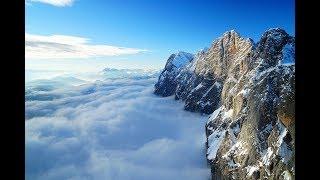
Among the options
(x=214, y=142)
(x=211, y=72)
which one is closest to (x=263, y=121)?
(x=214, y=142)

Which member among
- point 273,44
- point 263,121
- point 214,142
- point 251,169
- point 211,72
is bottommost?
point 214,142

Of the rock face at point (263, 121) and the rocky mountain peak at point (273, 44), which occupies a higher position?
the rocky mountain peak at point (273, 44)

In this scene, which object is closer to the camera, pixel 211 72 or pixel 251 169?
pixel 251 169

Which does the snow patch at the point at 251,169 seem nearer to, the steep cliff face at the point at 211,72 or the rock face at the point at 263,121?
the rock face at the point at 263,121

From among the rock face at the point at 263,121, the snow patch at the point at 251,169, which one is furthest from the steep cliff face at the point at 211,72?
the snow patch at the point at 251,169

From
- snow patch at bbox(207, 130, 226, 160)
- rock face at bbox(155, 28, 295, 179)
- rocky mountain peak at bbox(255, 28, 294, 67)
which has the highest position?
rocky mountain peak at bbox(255, 28, 294, 67)

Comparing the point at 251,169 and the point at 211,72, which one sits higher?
the point at 211,72

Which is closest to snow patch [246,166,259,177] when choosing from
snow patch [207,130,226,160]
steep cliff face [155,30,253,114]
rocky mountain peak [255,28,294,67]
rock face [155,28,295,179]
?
rock face [155,28,295,179]

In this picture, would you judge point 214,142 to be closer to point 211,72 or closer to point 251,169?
point 251,169

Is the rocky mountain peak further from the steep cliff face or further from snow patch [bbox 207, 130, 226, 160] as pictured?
the steep cliff face

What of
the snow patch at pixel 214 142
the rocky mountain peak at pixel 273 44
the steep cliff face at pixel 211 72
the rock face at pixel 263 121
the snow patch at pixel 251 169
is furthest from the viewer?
the steep cliff face at pixel 211 72
